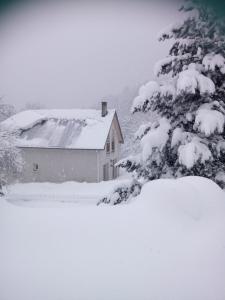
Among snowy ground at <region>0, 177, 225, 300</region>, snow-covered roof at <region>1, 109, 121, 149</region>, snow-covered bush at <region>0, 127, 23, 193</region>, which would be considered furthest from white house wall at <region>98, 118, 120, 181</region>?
snowy ground at <region>0, 177, 225, 300</region>

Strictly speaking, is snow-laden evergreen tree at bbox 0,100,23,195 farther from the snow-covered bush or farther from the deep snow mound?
the deep snow mound

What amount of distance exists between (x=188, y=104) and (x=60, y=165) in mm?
18659

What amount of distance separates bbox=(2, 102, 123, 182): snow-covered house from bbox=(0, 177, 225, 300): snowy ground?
1840cm

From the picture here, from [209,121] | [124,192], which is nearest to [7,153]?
[124,192]

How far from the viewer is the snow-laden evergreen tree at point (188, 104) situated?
6305mm

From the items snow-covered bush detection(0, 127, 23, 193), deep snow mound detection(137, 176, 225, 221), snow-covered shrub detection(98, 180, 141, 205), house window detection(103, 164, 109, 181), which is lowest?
house window detection(103, 164, 109, 181)

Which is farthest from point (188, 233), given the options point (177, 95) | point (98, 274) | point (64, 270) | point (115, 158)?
point (115, 158)

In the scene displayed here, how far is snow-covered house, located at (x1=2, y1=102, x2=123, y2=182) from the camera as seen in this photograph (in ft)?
79.0

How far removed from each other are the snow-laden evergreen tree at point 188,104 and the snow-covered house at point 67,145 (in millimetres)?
16315

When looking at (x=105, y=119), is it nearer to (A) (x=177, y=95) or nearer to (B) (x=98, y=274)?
(A) (x=177, y=95)

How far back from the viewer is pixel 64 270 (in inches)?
148

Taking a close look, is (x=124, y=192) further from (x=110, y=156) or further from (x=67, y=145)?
(x=110, y=156)

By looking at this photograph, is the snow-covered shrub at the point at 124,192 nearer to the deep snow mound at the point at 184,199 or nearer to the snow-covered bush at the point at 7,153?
the deep snow mound at the point at 184,199

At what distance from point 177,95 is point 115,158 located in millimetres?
22161
